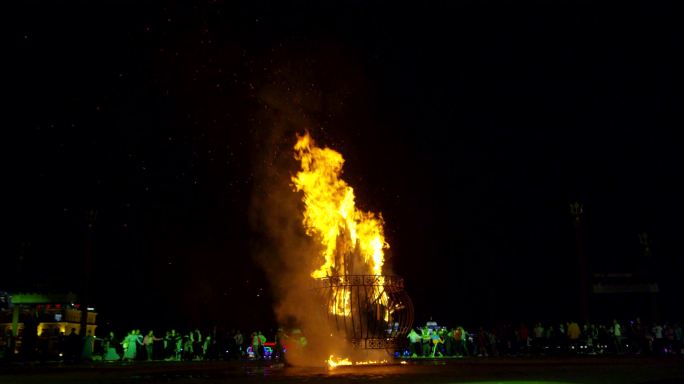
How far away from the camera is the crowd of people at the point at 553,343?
24047mm

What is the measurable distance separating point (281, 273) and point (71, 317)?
1520 cm

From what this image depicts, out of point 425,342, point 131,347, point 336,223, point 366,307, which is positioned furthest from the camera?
point 425,342

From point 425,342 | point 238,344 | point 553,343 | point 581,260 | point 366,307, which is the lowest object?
point 553,343

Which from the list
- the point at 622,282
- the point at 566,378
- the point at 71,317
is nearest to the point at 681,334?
the point at 622,282

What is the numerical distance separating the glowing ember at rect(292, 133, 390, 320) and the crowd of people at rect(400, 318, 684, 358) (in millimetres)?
8206

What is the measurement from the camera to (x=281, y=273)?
2102 centimetres

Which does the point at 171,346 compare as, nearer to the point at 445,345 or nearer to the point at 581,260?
the point at 445,345

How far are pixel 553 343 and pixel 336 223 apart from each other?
11.9 m

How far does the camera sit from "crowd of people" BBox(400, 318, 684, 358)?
24.0 meters

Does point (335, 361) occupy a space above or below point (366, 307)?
below

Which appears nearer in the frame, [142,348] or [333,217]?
[333,217]

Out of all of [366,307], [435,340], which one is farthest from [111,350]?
[366,307]

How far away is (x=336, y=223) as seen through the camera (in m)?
17.1

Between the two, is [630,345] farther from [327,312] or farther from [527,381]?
[527,381]
